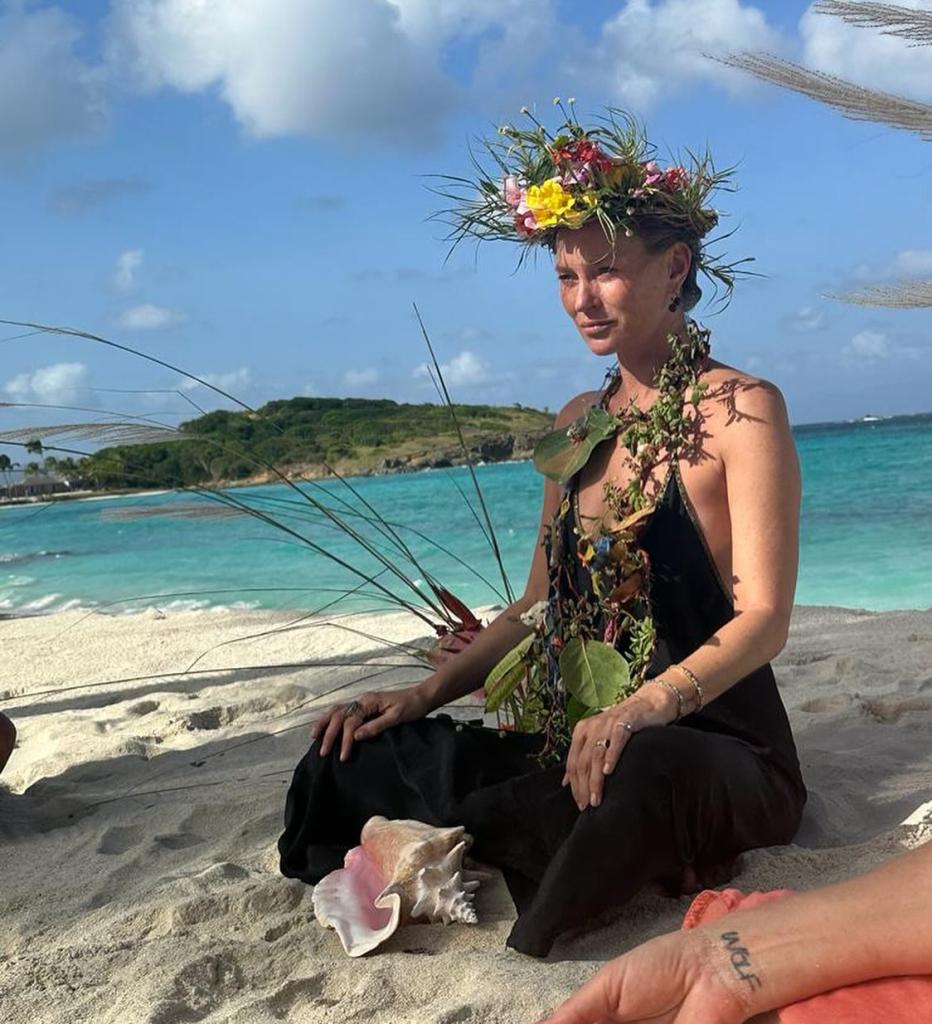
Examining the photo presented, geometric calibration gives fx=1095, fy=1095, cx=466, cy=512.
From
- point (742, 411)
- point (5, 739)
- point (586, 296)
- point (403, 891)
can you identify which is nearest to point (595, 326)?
point (586, 296)

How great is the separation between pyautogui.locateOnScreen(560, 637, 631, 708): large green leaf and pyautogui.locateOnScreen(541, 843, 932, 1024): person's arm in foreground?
0.73 m

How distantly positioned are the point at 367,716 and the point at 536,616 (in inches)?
16.0

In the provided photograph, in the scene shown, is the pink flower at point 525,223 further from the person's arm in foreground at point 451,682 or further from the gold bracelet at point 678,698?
the gold bracelet at point 678,698

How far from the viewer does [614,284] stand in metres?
2.09

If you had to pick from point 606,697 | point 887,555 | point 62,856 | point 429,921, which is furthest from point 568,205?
point 887,555

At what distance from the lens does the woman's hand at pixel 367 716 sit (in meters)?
2.21

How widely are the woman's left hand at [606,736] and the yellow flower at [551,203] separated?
2.96ft

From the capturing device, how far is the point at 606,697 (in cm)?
203

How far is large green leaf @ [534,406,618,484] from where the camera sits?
88.3 inches

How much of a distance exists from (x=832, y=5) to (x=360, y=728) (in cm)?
179

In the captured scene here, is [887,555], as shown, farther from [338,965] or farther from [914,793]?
[338,965]

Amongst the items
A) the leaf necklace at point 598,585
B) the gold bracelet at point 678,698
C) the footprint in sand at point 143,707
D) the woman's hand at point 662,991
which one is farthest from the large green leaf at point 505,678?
the footprint in sand at point 143,707

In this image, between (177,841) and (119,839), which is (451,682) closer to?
(177,841)

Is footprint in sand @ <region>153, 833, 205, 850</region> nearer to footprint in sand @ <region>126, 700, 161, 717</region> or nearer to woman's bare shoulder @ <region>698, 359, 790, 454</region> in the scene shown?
woman's bare shoulder @ <region>698, 359, 790, 454</region>
